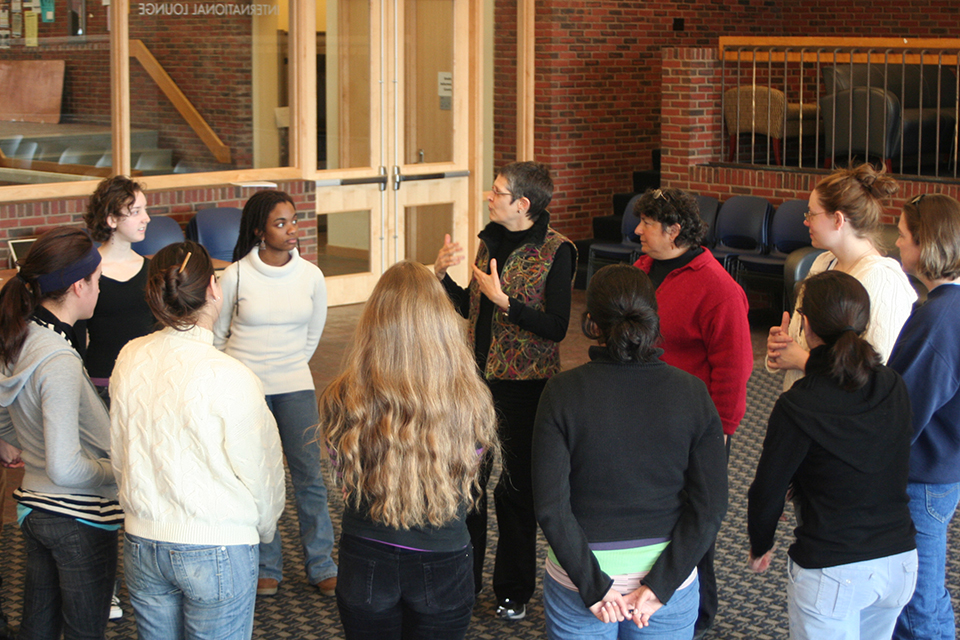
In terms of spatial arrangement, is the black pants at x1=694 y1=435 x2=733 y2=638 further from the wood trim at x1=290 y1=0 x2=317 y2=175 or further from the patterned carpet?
the wood trim at x1=290 y1=0 x2=317 y2=175

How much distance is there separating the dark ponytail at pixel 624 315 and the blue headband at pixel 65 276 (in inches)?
53.3

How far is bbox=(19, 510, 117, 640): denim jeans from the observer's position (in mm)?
2543

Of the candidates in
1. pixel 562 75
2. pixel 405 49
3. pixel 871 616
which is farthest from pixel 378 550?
pixel 562 75

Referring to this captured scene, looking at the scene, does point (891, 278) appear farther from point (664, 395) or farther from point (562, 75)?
point (562, 75)

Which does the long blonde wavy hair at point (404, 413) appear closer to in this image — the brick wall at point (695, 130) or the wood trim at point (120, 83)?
the wood trim at point (120, 83)

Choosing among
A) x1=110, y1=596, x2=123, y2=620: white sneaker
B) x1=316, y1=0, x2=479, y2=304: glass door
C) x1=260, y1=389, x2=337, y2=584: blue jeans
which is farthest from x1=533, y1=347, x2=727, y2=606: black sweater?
x1=316, y1=0, x2=479, y2=304: glass door

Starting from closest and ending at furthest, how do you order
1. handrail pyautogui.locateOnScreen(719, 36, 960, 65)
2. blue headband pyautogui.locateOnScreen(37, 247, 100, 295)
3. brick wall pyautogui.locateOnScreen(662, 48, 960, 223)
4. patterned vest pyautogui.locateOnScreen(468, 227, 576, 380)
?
blue headband pyautogui.locateOnScreen(37, 247, 100, 295)
patterned vest pyautogui.locateOnScreen(468, 227, 576, 380)
handrail pyautogui.locateOnScreen(719, 36, 960, 65)
brick wall pyautogui.locateOnScreen(662, 48, 960, 223)

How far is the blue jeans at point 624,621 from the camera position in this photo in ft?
7.34

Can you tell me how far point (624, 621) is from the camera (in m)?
2.25

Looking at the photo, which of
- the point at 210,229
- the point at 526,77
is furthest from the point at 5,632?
the point at 526,77

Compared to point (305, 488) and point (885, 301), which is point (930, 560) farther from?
point (305, 488)

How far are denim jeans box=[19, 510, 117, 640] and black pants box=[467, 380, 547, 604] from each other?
3.68ft

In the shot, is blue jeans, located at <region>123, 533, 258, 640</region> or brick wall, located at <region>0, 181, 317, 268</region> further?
brick wall, located at <region>0, 181, 317, 268</region>

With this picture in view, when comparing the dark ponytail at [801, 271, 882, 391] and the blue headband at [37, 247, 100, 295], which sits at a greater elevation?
the blue headband at [37, 247, 100, 295]
